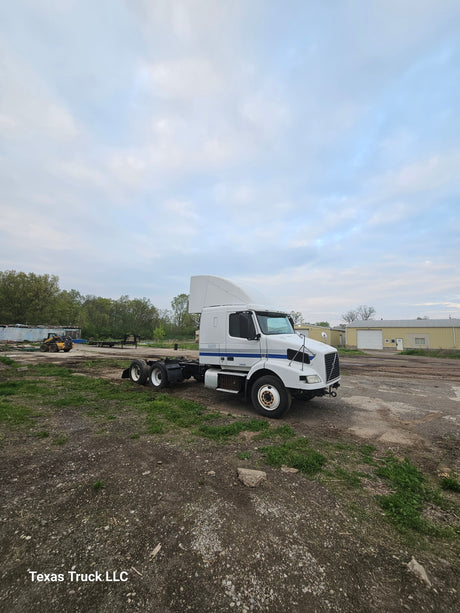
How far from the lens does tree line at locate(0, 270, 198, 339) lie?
5162 cm

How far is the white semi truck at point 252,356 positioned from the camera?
6.54 meters

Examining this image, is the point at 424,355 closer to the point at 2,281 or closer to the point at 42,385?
the point at 42,385

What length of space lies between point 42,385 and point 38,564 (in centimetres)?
936

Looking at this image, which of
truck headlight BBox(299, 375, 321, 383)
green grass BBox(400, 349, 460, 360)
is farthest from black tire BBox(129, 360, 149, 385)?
green grass BBox(400, 349, 460, 360)

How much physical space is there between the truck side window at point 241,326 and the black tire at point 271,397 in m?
1.32

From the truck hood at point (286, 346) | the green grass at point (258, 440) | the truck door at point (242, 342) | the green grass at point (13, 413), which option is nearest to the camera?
the green grass at point (258, 440)

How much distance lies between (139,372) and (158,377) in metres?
1.17

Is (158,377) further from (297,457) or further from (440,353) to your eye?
(440,353)

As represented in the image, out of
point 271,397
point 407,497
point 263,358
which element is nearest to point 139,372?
point 263,358

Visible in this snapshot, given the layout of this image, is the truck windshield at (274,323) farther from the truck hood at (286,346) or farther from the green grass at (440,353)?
the green grass at (440,353)

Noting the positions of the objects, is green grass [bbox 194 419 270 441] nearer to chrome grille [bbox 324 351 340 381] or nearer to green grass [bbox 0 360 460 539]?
green grass [bbox 0 360 460 539]

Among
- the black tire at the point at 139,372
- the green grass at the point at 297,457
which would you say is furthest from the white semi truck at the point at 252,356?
the green grass at the point at 297,457

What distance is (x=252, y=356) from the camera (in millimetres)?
7363

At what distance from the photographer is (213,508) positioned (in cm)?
309
